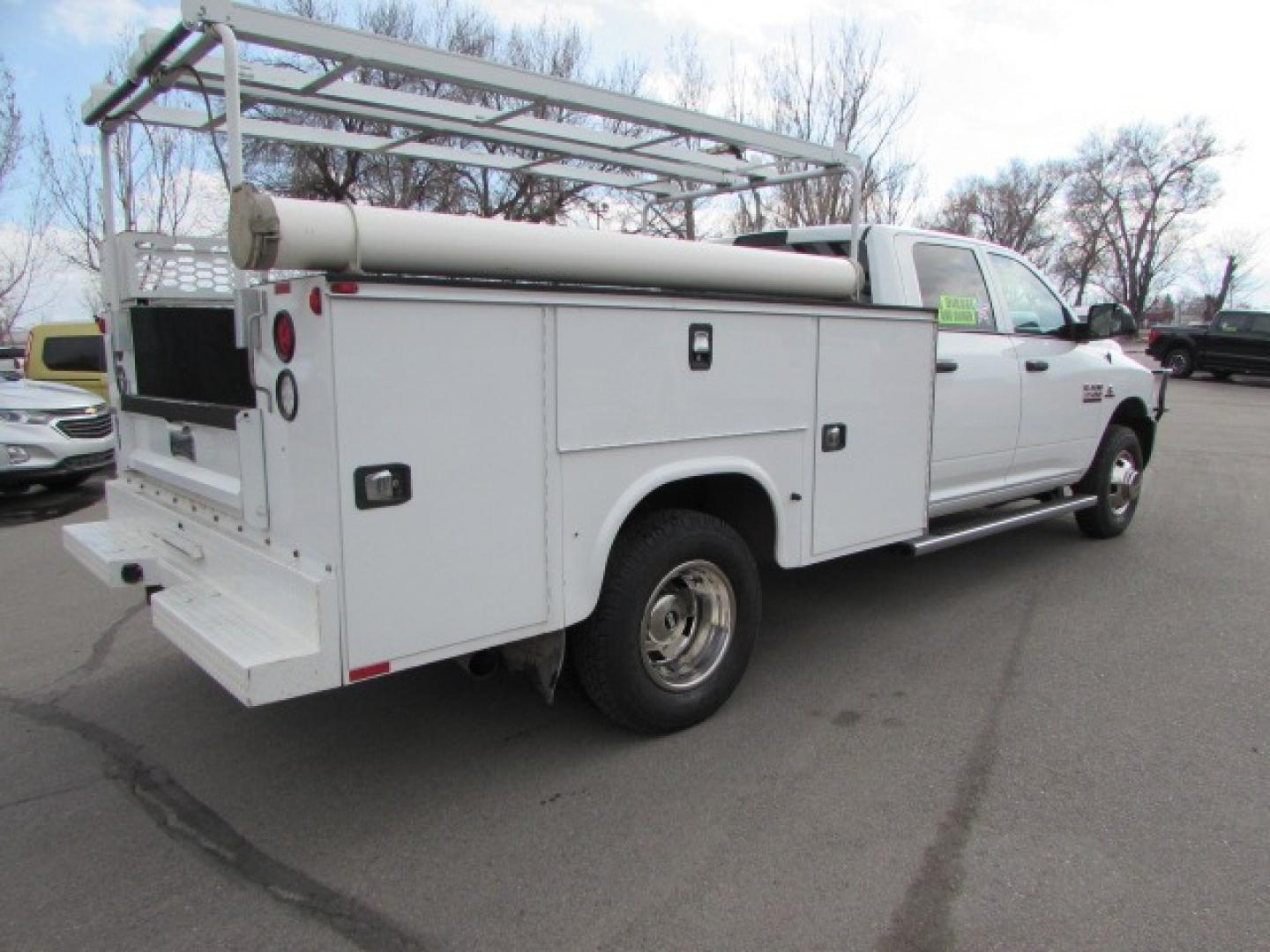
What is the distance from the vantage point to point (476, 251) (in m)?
2.82

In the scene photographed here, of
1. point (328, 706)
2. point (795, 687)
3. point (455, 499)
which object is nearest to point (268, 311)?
point (455, 499)

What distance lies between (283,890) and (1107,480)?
6209 mm

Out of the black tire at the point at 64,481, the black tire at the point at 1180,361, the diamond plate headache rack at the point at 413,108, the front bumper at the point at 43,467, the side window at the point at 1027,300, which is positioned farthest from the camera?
the black tire at the point at 1180,361

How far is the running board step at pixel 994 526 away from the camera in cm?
461

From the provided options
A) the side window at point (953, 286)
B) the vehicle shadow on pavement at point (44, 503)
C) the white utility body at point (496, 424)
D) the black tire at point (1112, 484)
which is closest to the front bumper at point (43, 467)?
the vehicle shadow on pavement at point (44, 503)

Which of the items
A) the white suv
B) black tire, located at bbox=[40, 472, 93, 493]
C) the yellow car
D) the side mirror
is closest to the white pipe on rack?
the side mirror

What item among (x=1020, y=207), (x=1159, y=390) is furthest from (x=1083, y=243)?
(x=1159, y=390)

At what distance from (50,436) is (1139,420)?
1008 cm

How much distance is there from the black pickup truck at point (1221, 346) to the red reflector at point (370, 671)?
87.8ft

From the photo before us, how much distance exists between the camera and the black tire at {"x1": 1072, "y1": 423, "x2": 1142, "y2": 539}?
6.57 meters

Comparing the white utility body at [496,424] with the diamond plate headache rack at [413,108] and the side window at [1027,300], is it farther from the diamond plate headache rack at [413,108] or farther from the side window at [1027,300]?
the side window at [1027,300]

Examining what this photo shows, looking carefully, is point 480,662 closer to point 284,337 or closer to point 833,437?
point 284,337

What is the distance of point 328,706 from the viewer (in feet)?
13.0

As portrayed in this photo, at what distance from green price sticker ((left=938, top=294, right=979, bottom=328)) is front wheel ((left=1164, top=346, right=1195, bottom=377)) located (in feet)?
78.6
